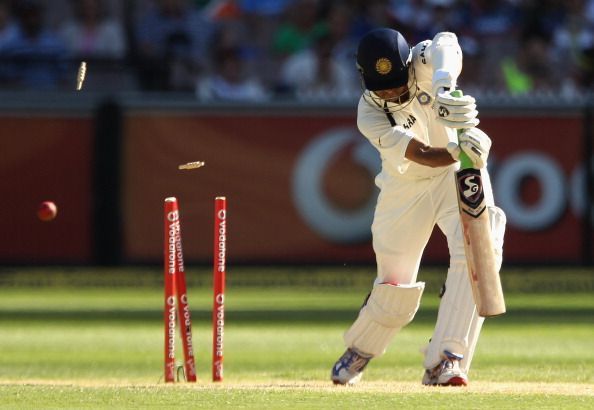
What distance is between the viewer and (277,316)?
11.9 m

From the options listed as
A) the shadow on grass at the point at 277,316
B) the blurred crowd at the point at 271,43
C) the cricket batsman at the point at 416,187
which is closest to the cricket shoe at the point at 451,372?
the cricket batsman at the point at 416,187

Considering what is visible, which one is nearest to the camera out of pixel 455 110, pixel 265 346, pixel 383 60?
pixel 455 110

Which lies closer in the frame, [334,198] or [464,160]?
[464,160]

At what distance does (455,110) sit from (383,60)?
1.66ft

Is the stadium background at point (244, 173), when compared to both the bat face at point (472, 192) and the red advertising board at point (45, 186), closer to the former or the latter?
the red advertising board at point (45, 186)

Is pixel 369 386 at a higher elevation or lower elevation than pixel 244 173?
lower

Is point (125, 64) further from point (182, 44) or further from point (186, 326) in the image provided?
point (186, 326)

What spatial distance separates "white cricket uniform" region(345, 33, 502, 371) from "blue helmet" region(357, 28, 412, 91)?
0.11 metres

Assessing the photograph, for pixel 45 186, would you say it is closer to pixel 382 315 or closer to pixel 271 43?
pixel 271 43

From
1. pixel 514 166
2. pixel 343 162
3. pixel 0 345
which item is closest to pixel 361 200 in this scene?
pixel 343 162

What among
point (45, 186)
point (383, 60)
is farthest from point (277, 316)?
point (383, 60)

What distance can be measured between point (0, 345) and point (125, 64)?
610 centimetres

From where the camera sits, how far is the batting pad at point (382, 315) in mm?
7531

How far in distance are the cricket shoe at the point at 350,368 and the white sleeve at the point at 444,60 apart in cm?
148
